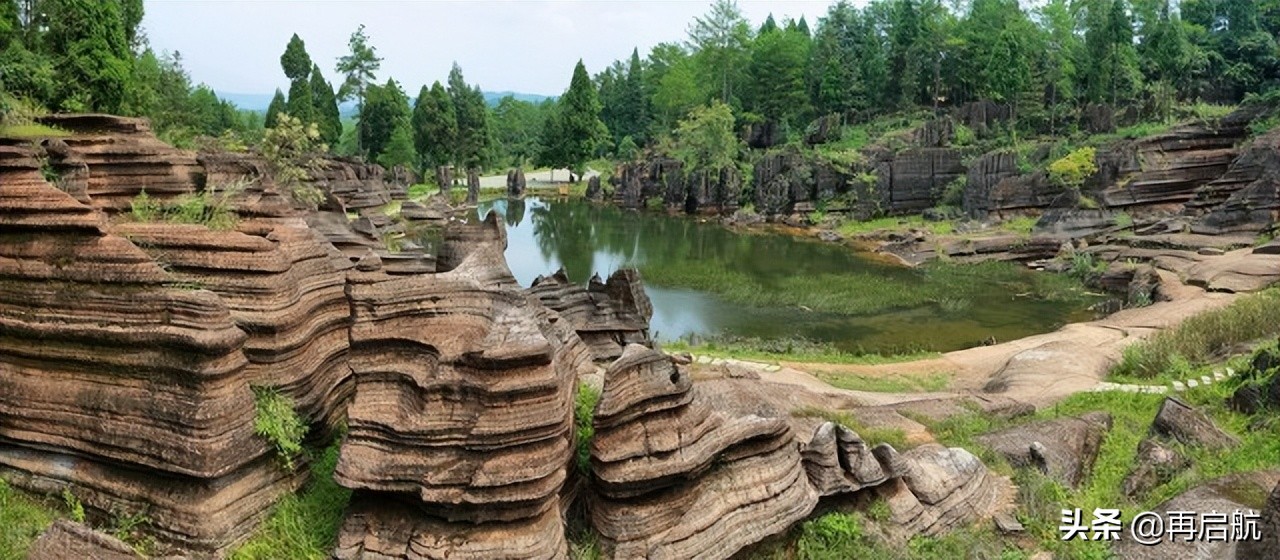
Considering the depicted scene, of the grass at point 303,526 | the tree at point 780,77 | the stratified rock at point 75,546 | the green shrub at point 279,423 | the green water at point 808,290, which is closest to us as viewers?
the stratified rock at point 75,546

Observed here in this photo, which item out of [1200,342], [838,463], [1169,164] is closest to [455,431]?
[838,463]

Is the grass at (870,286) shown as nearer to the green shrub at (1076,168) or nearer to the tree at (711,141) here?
the green shrub at (1076,168)

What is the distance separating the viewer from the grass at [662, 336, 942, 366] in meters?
24.6

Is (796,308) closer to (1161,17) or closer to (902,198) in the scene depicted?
(902,198)

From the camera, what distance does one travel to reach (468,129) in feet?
271

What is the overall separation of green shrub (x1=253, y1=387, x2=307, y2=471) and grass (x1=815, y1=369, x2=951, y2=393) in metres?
A: 14.3

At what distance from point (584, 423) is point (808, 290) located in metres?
29.5

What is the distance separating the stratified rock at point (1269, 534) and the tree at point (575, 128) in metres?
80.8

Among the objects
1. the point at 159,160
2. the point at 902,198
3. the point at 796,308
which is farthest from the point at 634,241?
the point at 159,160

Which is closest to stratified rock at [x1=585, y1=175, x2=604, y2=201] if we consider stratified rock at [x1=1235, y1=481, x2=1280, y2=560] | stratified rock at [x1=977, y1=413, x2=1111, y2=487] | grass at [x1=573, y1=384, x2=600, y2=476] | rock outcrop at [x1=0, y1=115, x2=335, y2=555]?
stratified rock at [x1=977, y1=413, x2=1111, y2=487]

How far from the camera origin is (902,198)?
192 feet

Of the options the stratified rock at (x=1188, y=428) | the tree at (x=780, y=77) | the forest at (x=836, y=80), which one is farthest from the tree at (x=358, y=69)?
the stratified rock at (x=1188, y=428)

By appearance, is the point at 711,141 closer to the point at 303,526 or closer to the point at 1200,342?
the point at 1200,342

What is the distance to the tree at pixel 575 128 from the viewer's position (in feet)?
281
